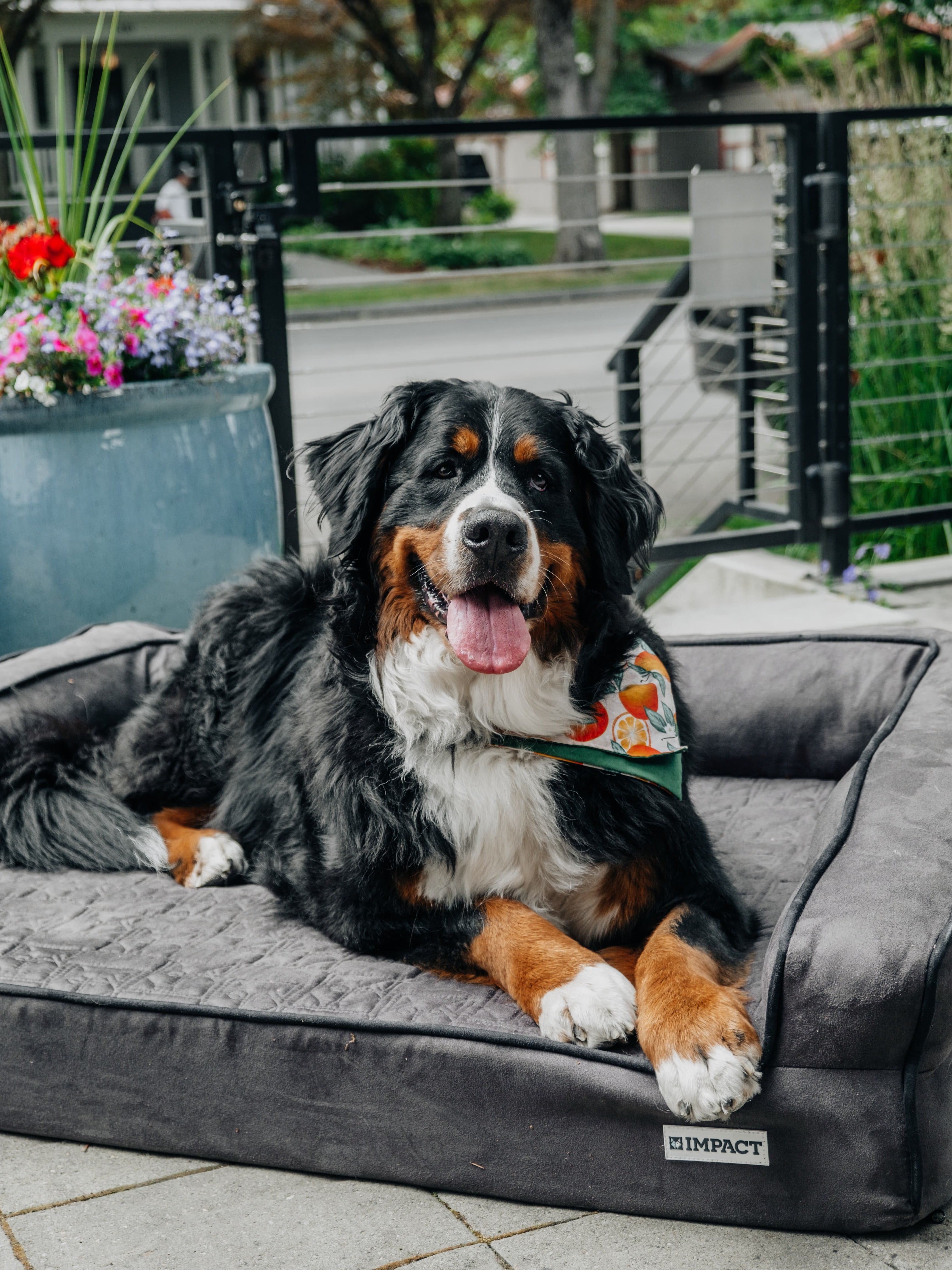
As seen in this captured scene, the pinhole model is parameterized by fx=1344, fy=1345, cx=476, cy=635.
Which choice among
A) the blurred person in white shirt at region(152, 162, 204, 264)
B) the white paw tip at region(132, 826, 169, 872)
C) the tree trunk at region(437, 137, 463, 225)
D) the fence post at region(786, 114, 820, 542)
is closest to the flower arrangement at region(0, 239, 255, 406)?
the blurred person in white shirt at region(152, 162, 204, 264)

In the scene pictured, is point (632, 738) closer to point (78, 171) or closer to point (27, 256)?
point (27, 256)

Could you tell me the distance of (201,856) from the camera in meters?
2.94

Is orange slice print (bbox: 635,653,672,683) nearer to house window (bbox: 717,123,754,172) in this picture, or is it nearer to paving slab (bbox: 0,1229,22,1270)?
paving slab (bbox: 0,1229,22,1270)

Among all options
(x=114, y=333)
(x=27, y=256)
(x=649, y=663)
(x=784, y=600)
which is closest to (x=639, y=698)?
(x=649, y=663)

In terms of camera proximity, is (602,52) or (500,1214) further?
(602,52)

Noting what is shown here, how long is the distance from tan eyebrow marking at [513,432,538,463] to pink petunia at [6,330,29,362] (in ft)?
6.07

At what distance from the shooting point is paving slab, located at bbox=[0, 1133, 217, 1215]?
205cm

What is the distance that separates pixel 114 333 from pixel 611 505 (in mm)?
1907

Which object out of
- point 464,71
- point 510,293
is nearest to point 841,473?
point 510,293

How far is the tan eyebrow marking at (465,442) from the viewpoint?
7.59ft

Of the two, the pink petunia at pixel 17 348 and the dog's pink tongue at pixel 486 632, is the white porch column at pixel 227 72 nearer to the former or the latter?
the pink petunia at pixel 17 348

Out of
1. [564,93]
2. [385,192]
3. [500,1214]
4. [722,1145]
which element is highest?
[564,93]

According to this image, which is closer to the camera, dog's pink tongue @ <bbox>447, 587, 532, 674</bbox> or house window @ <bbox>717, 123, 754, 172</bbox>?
dog's pink tongue @ <bbox>447, 587, 532, 674</bbox>

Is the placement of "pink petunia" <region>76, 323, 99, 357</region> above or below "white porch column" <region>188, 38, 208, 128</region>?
below
